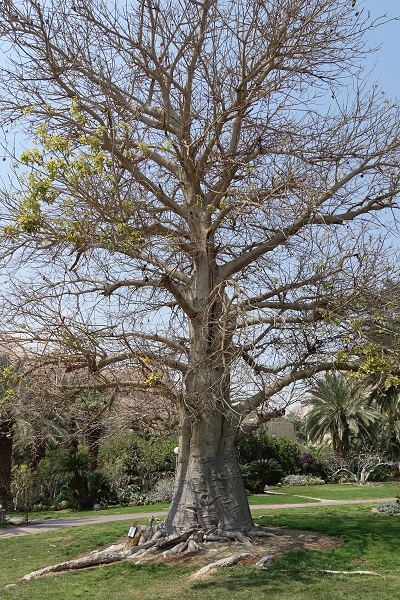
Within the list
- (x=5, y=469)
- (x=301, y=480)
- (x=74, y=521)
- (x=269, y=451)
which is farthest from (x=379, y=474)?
(x=74, y=521)

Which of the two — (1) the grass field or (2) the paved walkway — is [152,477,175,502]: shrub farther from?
(2) the paved walkway

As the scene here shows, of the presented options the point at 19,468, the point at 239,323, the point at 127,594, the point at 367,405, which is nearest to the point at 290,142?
the point at 239,323

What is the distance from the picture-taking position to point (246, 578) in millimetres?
8648

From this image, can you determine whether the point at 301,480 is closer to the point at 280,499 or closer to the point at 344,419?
the point at 344,419

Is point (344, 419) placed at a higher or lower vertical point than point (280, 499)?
higher

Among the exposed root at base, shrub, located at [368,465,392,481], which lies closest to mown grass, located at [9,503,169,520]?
the exposed root at base

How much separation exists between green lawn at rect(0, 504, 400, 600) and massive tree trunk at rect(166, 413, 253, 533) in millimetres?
1372

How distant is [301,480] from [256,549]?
943 inches

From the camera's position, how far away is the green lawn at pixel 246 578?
7.95 meters

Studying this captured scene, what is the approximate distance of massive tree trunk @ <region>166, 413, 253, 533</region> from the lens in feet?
35.7

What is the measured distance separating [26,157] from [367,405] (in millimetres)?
33286

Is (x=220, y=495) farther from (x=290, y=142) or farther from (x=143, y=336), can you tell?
(x=290, y=142)

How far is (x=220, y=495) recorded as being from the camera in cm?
1102

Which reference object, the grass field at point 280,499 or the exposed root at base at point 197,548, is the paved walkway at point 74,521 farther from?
the exposed root at base at point 197,548
